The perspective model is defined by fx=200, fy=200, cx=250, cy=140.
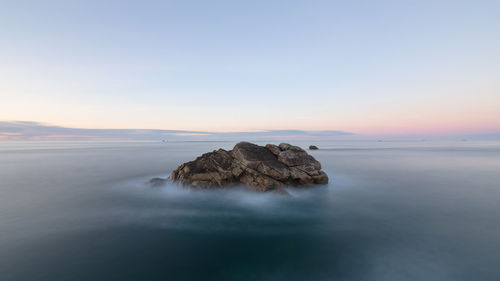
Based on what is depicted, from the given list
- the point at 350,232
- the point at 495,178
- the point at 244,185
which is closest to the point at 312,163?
the point at 244,185

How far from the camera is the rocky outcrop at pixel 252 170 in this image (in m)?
13.3

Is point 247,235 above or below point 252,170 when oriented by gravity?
below

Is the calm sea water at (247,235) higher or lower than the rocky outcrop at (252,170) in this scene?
lower

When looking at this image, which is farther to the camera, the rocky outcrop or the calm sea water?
the rocky outcrop

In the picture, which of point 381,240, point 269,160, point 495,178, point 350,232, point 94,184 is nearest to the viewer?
point 381,240

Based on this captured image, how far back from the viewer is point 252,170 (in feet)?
44.4

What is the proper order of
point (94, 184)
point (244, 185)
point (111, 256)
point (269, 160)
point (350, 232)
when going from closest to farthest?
point (111, 256)
point (350, 232)
point (244, 185)
point (269, 160)
point (94, 184)

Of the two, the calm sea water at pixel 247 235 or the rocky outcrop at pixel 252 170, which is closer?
the calm sea water at pixel 247 235

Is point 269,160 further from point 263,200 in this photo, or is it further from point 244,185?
point 263,200

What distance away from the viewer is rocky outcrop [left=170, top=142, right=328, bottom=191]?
13312mm

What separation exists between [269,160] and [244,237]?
24.2 feet

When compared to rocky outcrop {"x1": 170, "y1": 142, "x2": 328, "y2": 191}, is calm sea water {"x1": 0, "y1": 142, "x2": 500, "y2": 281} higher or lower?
lower

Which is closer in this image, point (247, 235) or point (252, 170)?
point (247, 235)

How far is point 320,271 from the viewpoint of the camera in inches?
230
